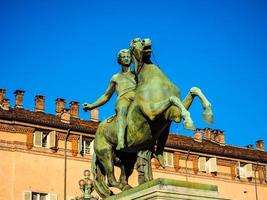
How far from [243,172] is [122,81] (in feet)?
181

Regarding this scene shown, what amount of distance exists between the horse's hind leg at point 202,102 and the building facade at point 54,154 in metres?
41.3

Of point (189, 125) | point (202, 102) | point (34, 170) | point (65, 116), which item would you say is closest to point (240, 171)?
point (65, 116)

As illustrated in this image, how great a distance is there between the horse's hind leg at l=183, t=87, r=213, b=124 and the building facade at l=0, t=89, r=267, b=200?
41347 millimetres

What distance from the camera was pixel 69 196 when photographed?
5306cm

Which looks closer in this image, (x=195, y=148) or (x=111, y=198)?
A: (x=111, y=198)

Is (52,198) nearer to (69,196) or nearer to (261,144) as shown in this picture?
(69,196)

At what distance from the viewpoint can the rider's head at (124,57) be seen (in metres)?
11.8

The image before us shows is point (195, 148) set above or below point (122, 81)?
above

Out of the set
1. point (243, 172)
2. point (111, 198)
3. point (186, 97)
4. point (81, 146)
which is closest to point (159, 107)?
point (186, 97)

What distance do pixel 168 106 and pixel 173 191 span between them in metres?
1.27

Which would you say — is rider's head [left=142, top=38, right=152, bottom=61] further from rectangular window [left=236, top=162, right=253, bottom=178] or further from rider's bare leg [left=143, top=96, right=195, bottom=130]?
rectangular window [left=236, top=162, right=253, bottom=178]

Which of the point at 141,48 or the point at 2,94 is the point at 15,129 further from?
the point at 141,48

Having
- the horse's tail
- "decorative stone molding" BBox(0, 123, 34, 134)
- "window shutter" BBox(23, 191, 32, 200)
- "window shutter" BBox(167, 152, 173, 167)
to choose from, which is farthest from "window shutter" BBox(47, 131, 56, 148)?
the horse's tail

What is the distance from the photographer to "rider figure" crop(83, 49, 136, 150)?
1080 cm
